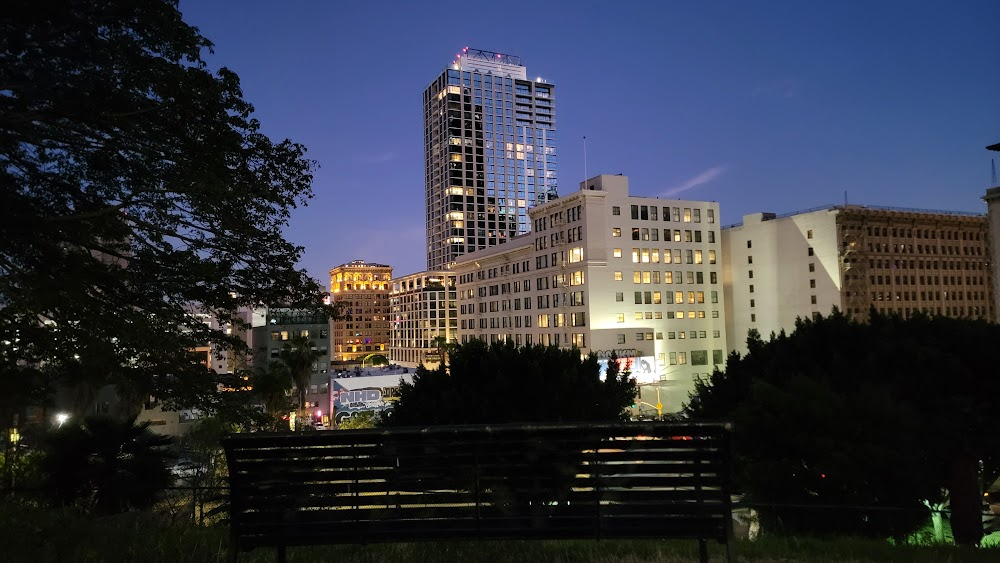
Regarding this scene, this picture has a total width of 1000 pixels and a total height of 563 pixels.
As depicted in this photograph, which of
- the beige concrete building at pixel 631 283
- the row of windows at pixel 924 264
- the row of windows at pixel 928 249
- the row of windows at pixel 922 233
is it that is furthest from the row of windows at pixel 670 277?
the row of windows at pixel 922 233

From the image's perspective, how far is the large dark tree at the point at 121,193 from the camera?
11.4 m

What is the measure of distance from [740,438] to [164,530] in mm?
10437

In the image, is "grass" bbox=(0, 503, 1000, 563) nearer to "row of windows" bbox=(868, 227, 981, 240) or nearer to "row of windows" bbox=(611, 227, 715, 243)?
"row of windows" bbox=(611, 227, 715, 243)

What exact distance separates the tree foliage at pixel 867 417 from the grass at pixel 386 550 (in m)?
3.87

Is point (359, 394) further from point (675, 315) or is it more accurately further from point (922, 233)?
point (922, 233)

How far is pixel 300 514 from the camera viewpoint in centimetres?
576

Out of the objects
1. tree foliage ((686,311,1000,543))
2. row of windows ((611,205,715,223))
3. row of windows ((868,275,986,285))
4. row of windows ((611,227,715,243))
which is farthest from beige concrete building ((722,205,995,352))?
tree foliage ((686,311,1000,543))

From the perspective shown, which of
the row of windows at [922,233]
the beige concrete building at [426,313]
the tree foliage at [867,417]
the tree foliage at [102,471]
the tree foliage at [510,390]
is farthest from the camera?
the beige concrete building at [426,313]

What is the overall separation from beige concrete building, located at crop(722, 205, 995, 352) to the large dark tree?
8307 centimetres

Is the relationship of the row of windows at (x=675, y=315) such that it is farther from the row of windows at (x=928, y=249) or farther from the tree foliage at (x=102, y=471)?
the tree foliage at (x=102, y=471)

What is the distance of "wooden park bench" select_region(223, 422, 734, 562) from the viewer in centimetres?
552

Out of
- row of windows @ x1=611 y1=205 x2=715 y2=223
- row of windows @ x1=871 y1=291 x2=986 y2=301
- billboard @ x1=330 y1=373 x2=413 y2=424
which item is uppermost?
row of windows @ x1=611 y1=205 x2=715 y2=223

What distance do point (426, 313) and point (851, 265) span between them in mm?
92985

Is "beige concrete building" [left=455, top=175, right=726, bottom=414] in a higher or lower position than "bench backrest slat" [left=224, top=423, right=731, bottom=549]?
higher
